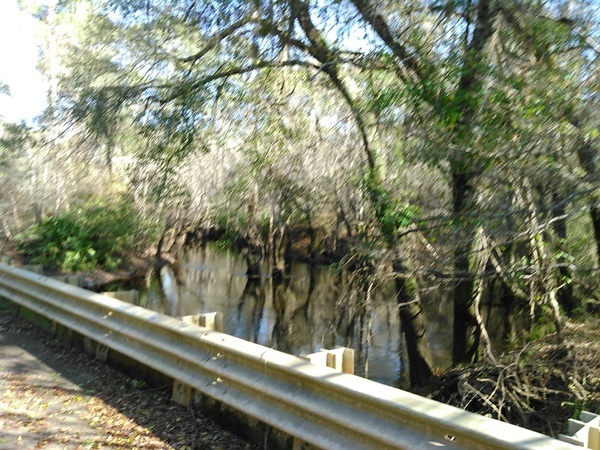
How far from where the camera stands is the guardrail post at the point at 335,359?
4.42 meters

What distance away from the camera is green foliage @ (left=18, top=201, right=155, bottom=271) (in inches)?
768

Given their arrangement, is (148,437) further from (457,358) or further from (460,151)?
(457,358)

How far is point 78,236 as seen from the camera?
812 inches

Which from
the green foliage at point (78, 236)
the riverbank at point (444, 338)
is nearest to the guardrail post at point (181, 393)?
the riverbank at point (444, 338)

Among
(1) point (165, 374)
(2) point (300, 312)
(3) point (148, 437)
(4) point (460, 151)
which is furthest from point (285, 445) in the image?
(2) point (300, 312)

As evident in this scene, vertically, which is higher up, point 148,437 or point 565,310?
point 565,310

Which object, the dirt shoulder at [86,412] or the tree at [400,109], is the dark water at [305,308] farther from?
the dirt shoulder at [86,412]

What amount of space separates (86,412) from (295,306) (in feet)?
45.5

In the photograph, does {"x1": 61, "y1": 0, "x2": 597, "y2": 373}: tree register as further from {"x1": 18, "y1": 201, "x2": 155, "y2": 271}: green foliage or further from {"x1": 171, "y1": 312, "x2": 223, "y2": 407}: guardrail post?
{"x1": 18, "y1": 201, "x2": 155, "y2": 271}: green foliage

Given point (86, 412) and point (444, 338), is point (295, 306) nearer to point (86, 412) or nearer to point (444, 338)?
Result: point (444, 338)

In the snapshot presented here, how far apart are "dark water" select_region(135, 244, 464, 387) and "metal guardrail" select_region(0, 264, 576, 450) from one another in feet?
12.9

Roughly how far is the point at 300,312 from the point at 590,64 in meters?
12.7

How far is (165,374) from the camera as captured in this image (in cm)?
531

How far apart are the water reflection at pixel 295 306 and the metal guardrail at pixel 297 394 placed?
406 cm
